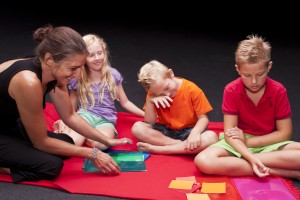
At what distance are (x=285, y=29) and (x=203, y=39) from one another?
1.06m

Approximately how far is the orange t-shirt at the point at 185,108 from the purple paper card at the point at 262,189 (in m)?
0.49

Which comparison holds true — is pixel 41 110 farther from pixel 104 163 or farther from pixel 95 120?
pixel 95 120

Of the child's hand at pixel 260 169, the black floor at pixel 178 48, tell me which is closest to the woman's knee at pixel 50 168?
the child's hand at pixel 260 169

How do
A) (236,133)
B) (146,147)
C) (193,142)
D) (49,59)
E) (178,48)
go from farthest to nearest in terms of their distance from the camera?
(178,48) < (146,147) < (193,142) < (236,133) < (49,59)

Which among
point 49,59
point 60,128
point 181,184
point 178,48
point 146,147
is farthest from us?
point 178,48

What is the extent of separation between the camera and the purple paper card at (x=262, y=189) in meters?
2.19

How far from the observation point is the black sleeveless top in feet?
7.32

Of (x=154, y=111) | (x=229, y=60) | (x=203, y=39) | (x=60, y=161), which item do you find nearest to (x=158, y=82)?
(x=154, y=111)

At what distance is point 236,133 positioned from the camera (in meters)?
2.42

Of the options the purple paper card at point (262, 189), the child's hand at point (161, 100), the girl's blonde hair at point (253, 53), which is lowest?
the purple paper card at point (262, 189)

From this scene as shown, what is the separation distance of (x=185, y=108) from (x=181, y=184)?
523 millimetres

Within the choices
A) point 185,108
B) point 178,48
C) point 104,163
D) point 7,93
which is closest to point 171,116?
point 185,108

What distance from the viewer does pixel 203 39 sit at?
5.18 metres

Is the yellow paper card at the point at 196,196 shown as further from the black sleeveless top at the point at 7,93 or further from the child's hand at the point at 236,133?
the black sleeveless top at the point at 7,93
